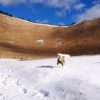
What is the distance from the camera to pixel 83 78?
21.1m

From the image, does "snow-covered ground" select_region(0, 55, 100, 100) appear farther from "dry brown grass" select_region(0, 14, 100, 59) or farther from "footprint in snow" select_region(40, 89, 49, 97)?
"dry brown grass" select_region(0, 14, 100, 59)

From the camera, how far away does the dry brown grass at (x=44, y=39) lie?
54.4 metres

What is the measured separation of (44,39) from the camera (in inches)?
2603

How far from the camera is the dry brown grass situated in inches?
2143

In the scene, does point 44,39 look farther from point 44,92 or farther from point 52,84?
point 44,92

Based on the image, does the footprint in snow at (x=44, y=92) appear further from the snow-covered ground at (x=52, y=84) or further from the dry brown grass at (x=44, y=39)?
the dry brown grass at (x=44, y=39)

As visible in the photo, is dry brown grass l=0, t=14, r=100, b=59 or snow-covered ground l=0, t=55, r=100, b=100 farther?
dry brown grass l=0, t=14, r=100, b=59

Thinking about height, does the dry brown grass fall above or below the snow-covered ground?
above

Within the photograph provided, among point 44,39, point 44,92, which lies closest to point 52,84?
point 44,92

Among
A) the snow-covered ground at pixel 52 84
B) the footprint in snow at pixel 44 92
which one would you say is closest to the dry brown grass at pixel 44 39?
the snow-covered ground at pixel 52 84

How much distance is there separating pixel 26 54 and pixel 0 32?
57.9ft

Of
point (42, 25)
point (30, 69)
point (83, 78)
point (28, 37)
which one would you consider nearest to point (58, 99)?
point (83, 78)

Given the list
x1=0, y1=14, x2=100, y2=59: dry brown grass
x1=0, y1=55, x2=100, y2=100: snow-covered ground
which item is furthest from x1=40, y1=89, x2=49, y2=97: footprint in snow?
x1=0, y1=14, x2=100, y2=59: dry brown grass

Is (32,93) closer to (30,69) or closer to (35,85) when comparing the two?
(35,85)
